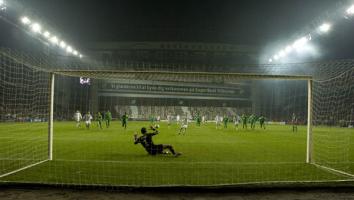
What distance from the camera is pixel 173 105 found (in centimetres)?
3925

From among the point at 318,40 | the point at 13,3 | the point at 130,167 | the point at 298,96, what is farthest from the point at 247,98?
the point at 130,167

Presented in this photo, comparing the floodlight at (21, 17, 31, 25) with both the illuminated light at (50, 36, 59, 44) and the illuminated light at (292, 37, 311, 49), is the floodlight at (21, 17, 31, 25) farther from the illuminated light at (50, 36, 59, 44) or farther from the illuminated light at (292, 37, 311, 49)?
the illuminated light at (292, 37, 311, 49)

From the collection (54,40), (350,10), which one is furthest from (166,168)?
(54,40)

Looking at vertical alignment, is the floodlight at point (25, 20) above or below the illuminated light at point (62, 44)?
above

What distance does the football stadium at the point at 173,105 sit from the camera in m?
10.6

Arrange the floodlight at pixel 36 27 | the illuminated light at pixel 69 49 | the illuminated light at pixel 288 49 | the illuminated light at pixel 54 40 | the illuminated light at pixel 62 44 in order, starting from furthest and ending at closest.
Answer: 1. the illuminated light at pixel 69 49
2. the illuminated light at pixel 288 49
3. the illuminated light at pixel 62 44
4. the illuminated light at pixel 54 40
5. the floodlight at pixel 36 27

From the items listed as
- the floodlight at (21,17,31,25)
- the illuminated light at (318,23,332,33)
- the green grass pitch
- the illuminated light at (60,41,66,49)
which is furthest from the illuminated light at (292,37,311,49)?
the floodlight at (21,17,31,25)

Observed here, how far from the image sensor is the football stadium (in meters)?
10.6

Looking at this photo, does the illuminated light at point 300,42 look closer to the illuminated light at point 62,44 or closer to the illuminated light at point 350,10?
the illuminated light at point 350,10

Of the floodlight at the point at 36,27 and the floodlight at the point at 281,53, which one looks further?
the floodlight at the point at 281,53

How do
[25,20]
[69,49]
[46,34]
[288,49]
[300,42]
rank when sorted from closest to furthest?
[25,20] < [46,34] < [300,42] < [288,49] < [69,49]

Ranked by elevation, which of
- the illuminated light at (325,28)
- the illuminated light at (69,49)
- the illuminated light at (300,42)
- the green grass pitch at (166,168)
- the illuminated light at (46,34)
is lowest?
the green grass pitch at (166,168)

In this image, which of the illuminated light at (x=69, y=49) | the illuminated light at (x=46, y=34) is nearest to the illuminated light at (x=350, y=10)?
the illuminated light at (x=46, y=34)

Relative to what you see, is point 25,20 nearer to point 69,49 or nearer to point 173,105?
point 69,49
